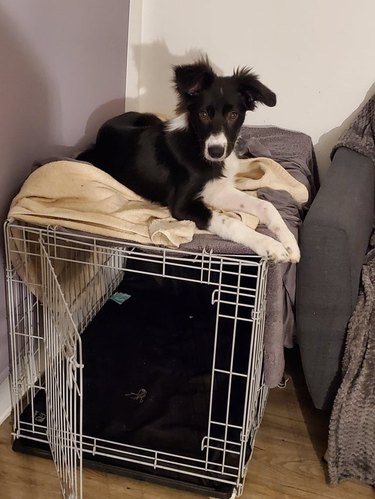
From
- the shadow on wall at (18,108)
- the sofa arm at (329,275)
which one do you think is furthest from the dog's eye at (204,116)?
the shadow on wall at (18,108)

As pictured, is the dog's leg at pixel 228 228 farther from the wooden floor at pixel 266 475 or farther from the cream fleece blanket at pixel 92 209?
the wooden floor at pixel 266 475

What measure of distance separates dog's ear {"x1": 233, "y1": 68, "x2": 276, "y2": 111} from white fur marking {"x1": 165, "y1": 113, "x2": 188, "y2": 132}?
0.18 meters

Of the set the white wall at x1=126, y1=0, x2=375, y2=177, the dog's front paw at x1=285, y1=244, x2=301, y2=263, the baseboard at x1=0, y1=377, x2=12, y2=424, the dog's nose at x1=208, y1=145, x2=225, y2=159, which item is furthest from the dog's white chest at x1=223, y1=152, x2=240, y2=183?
the baseboard at x1=0, y1=377, x2=12, y2=424

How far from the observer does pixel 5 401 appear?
5.92 ft

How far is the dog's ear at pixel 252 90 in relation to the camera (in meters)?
1.62

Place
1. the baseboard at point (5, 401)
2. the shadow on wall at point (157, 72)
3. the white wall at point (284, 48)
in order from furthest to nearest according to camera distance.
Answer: the shadow on wall at point (157, 72) → the white wall at point (284, 48) → the baseboard at point (5, 401)

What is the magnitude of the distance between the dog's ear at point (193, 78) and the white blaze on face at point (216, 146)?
15 centimetres

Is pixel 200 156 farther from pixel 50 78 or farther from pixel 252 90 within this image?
pixel 50 78

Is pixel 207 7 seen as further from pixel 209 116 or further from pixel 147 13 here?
pixel 209 116

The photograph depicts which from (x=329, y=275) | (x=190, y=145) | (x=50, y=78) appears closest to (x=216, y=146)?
(x=190, y=145)

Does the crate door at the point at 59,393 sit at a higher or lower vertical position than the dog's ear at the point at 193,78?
lower

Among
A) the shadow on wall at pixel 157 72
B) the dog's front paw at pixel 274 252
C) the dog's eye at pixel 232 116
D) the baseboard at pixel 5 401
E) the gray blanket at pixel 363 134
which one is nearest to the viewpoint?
the dog's front paw at pixel 274 252

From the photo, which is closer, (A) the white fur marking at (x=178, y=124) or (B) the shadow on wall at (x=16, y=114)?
(B) the shadow on wall at (x=16, y=114)

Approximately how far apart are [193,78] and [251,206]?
0.38 metres
